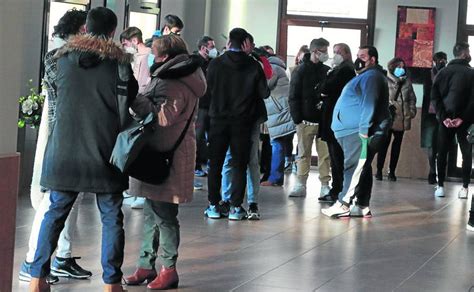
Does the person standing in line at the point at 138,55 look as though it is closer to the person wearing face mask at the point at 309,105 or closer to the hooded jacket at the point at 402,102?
the person wearing face mask at the point at 309,105

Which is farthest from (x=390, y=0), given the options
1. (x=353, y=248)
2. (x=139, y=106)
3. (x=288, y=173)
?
(x=139, y=106)

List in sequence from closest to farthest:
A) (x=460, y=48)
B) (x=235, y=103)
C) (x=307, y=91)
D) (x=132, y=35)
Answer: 1. (x=235, y=103)
2. (x=132, y=35)
3. (x=307, y=91)
4. (x=460, y=48)

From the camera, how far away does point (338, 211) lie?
983cm

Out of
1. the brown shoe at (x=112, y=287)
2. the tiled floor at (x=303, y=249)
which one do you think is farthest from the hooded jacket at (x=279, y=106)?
the brown shoe at (x=112, y=287)

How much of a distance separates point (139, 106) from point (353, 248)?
3010 millimetres

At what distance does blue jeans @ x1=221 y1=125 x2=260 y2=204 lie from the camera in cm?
918

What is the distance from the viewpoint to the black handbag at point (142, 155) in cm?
536

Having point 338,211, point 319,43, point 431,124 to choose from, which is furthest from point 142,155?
point 431,124

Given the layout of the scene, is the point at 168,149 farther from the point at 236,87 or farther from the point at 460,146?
the point at 460,146

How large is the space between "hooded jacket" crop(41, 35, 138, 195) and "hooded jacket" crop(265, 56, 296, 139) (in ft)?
21.8

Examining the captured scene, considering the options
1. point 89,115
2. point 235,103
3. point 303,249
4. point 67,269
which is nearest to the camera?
point 89,115

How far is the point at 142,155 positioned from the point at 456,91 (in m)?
7.21

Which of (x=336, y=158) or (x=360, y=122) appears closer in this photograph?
(x=360, y=122)

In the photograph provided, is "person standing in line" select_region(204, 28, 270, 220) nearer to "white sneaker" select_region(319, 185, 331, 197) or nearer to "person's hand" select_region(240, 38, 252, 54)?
"person's hand" select_region(240, 38, 252, 54)
